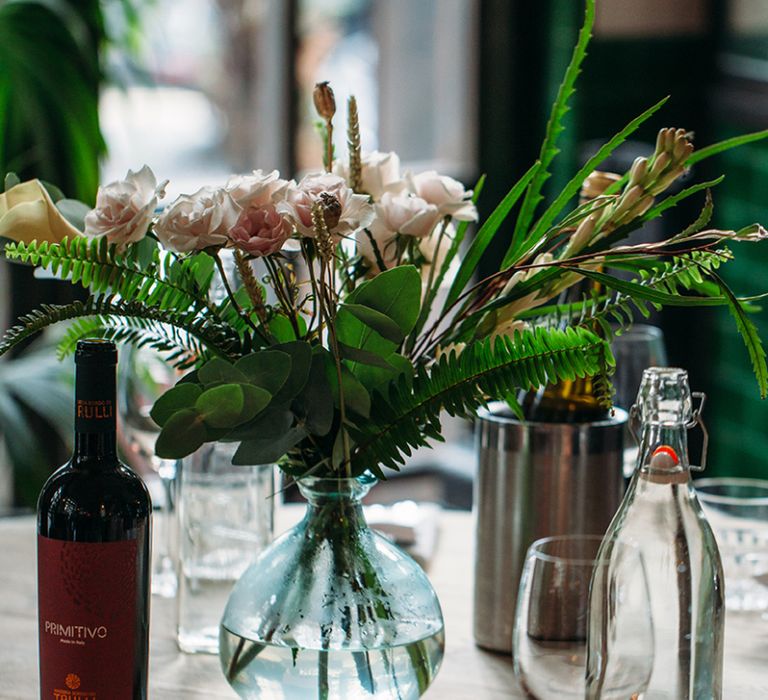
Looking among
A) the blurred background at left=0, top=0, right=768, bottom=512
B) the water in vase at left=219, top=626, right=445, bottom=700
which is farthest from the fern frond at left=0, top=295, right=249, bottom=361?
the blurred background at left=0, top=0, right=768, bottom=512

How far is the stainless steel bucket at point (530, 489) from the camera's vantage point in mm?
1072

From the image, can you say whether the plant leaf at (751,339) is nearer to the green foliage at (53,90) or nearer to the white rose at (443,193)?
the white rose at (443,193)

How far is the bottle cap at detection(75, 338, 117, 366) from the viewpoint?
82 cm

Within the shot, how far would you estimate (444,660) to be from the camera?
1094 millimetres

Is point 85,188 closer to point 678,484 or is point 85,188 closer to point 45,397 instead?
point 45,397

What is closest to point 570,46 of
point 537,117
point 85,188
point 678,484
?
point 537,117

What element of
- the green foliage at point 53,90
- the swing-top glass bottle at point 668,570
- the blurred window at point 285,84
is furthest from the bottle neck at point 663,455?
the blurred window at point 285,84

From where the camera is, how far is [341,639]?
86 cm

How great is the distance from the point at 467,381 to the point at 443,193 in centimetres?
16

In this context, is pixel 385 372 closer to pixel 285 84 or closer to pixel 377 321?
pixel 377 321

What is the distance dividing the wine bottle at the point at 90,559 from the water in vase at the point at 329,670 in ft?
0.28

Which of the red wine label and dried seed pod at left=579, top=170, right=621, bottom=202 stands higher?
dried seed pod at left=579, top=170, right=621, bottom=202

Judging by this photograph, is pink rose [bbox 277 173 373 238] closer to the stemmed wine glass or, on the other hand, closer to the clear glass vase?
the clear glass vase

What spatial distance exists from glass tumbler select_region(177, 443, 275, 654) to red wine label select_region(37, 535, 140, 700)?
0.28m
